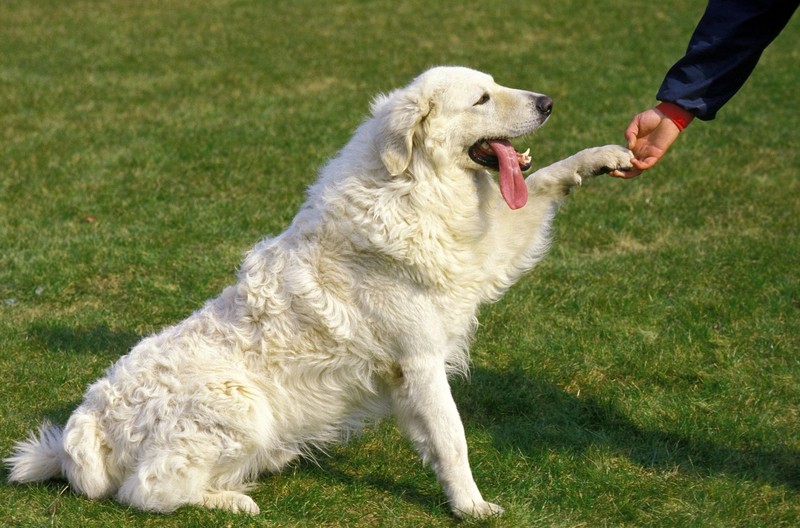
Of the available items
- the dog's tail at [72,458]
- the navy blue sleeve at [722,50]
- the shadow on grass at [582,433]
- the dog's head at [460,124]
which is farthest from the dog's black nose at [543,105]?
the dog's tail at [72,458]

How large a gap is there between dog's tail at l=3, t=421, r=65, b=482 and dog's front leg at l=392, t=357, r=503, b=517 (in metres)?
1.75

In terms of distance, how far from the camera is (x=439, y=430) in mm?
4434

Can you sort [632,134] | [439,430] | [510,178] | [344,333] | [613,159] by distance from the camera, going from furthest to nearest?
[632,134], [613,159], [510,178], [344,333], [439,430]

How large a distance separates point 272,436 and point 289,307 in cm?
65

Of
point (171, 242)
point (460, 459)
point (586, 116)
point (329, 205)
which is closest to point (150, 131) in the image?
point (171, 242)

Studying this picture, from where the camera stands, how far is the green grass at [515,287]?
192 inches

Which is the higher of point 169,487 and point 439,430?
point 439,430

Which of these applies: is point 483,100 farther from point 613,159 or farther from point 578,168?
point 613,159

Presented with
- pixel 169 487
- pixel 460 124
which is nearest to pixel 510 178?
pixel 460 124

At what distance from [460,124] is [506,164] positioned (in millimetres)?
305

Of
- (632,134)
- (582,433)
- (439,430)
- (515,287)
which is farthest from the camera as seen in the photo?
(515,287)

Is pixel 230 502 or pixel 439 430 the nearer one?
pixel 439 430

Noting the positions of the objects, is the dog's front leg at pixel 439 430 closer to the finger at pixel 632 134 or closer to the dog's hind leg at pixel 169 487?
the dog's hind leg at pixel 169 487

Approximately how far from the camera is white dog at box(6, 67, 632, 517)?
448 centimetres
